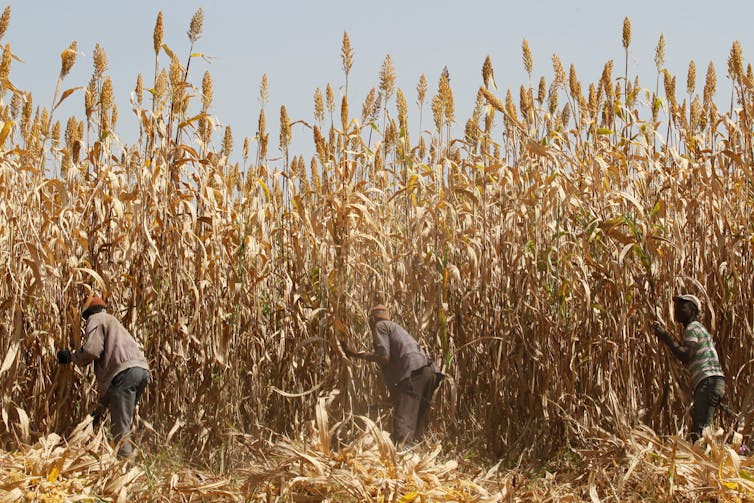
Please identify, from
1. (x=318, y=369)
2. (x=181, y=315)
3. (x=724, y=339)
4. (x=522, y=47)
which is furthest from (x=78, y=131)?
(x=724, y=339)

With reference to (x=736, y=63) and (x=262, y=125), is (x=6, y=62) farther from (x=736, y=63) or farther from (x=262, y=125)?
(x=736, y=63)

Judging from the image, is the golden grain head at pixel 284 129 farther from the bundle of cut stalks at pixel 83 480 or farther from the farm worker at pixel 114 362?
the bundle of cut stalks at pixel 83 480

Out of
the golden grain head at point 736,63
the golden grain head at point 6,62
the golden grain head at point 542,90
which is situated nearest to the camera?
the golden grain head at point 6,62

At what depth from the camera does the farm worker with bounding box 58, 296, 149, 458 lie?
4.62 meters

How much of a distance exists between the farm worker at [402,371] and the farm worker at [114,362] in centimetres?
113

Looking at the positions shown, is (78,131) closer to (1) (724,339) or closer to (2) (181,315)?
(2) (181,315)

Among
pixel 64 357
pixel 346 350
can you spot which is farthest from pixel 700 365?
pixel 64 357

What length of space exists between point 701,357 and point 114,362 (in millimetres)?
3049

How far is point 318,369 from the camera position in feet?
16.5

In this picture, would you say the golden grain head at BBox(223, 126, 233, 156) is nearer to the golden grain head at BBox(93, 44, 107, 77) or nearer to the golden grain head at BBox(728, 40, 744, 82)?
the golden grain head at BBox(93, 44, 107, 77)

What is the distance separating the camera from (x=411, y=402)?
5.07 meters

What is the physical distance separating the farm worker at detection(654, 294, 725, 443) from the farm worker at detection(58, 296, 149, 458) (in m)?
2.83

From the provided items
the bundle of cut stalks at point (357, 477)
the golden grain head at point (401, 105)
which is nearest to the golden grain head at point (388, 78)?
the golden grain head at point (401, 105)

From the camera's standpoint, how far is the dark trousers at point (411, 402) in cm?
499
